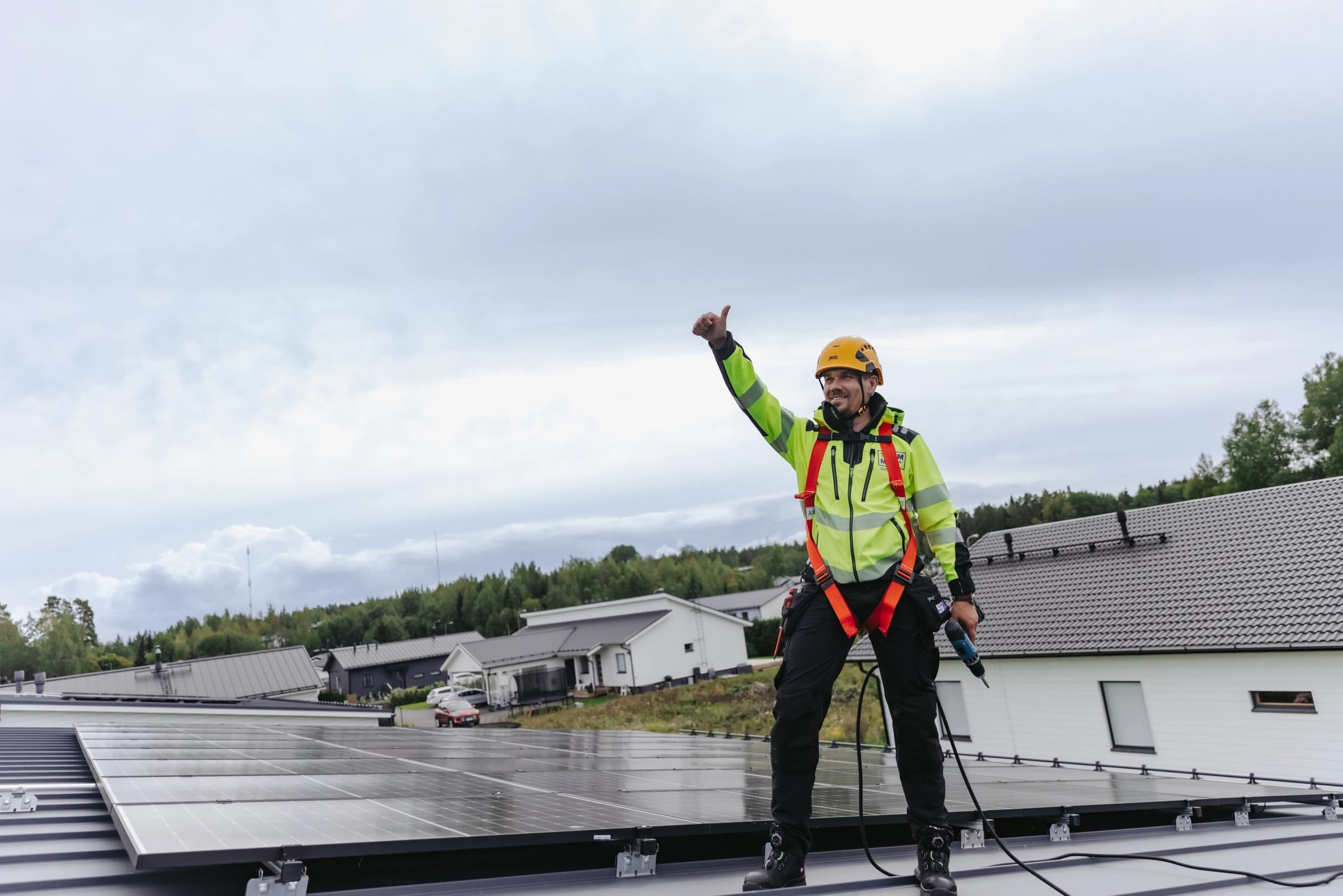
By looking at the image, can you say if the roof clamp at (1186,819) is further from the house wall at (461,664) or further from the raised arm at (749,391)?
the house wall at (461,664)

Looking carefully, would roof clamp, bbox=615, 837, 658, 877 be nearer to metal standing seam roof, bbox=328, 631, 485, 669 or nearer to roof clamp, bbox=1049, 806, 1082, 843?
roof clamp, bbox=1049, 806, 1082, 843

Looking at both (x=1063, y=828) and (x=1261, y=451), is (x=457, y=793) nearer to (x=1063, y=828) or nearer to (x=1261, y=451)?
(x=1063, y=828)

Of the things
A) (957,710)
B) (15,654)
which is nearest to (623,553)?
(15,654)

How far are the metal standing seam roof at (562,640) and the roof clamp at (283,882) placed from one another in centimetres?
5445

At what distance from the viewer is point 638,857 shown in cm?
359

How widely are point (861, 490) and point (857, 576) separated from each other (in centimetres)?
38

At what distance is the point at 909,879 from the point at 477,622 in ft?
352

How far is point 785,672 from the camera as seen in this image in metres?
3.88

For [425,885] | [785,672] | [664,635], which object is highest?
[785,672]

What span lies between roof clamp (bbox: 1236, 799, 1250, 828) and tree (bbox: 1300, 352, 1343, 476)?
54.2m

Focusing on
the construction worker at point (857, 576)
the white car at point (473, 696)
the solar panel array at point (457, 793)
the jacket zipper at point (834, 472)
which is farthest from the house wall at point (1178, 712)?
the white car at point (473, 696)

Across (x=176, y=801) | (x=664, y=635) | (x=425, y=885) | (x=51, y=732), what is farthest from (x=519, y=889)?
(x=664, y=635)

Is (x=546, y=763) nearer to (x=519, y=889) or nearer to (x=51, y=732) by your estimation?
(x=519, y=889)

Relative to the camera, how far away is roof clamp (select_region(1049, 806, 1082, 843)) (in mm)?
4855
